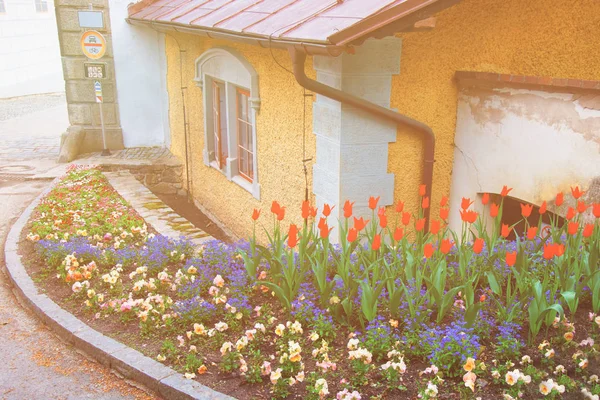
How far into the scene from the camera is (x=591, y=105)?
4.68 m

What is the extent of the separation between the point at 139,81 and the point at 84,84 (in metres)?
1.00

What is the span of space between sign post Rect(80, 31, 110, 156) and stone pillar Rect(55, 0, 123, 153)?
0.19 meters

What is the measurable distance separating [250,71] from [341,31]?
2.91m

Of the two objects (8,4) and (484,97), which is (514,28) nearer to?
(484,97)

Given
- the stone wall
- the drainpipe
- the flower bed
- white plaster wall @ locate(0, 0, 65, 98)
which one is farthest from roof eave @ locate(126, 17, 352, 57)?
white plaster wall @ locate(0, 0, 65, 98)

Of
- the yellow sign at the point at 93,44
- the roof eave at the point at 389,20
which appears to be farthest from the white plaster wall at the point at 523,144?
the yellow sign at the point at 93,44

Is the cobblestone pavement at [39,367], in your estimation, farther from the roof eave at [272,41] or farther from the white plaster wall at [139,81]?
the white plaster wall at [139,81]

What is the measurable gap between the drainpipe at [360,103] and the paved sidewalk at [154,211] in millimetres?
2103

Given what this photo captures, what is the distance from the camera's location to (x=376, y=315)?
404cm

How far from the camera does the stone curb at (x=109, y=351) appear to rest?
369 cm

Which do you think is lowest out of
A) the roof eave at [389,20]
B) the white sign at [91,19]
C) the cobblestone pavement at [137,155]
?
the cobblestone pavement at [137,155]

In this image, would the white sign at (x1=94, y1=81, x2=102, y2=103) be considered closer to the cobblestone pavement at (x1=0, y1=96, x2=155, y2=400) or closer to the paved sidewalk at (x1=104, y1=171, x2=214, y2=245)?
the paved sidewalk at (x1=104, y1=171, x2=214, y2=245)

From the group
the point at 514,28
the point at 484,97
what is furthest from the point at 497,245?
the point at 514,28

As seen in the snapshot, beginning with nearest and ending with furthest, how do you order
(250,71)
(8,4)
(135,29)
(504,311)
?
(504,311), (250,71), (135,29), (8,4)
